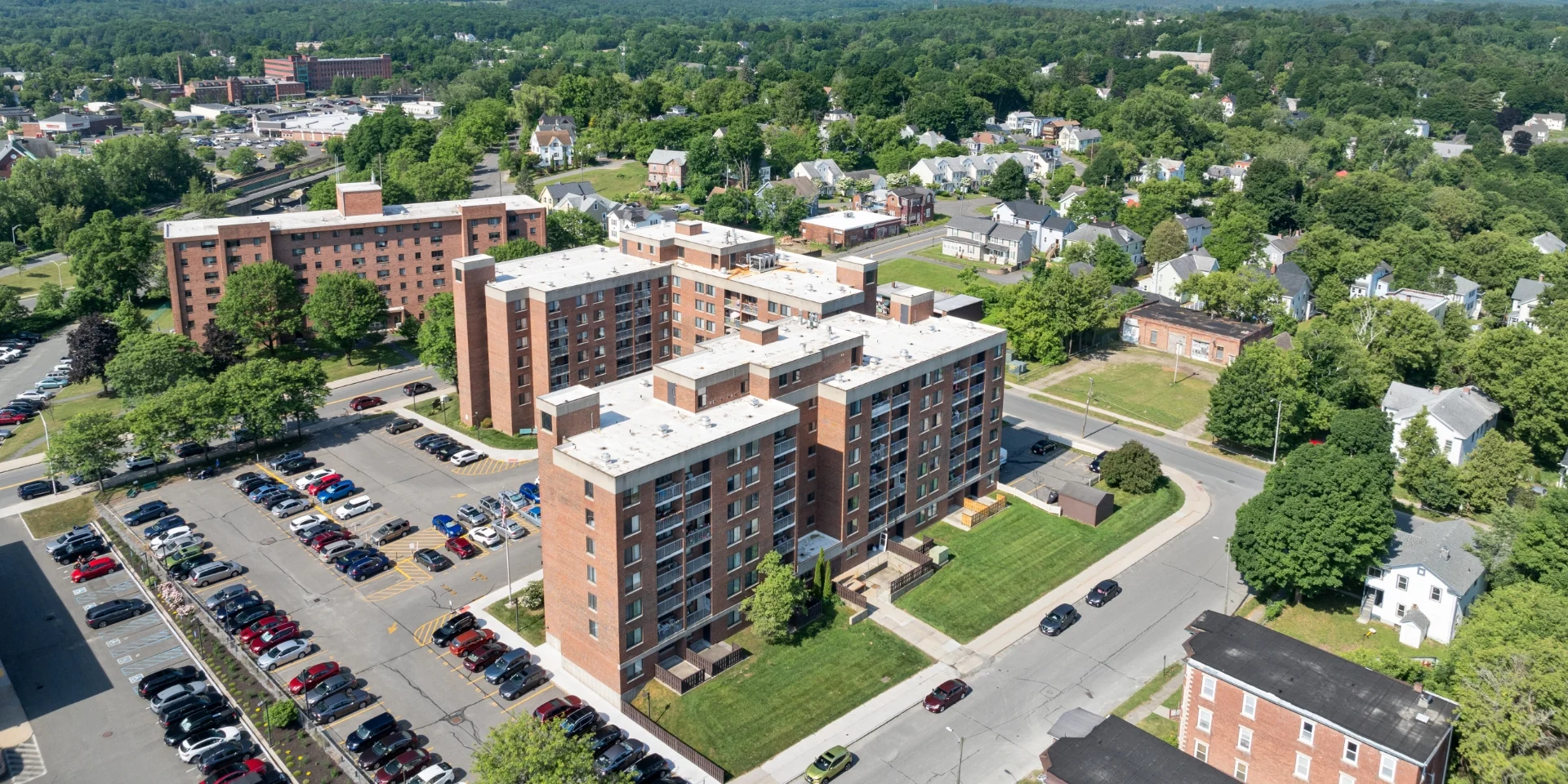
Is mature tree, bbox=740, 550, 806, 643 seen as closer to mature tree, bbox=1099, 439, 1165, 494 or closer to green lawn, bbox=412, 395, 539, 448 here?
green lawn, bbox=412, 395, 539, 448

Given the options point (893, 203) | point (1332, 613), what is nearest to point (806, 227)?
point (893, 203)

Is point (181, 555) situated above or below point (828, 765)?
above

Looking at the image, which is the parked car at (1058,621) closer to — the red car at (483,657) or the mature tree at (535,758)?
the mature tree at (535,758)

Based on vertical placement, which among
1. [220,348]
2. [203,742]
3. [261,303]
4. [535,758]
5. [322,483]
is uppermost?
[261,303]

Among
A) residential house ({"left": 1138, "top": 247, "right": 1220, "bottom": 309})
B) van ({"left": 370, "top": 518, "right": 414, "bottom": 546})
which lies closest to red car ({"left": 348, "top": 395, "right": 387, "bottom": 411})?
van ({"left": 370, "top": 518, "right": 414, "bottom": 546})

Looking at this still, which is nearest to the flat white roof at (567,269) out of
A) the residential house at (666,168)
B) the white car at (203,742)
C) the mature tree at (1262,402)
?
the white car at (203,742)

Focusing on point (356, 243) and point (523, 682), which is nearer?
point (523, 682)

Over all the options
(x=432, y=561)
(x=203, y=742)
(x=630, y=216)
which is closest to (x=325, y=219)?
(x=630, y=216)

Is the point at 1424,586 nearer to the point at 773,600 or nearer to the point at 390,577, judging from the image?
the point at 773,600
